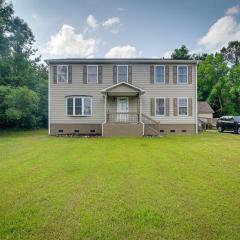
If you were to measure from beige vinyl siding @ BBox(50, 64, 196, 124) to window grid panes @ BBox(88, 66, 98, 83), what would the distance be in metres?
0.40

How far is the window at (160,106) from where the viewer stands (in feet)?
71.9

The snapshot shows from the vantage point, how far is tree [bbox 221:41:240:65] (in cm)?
4944

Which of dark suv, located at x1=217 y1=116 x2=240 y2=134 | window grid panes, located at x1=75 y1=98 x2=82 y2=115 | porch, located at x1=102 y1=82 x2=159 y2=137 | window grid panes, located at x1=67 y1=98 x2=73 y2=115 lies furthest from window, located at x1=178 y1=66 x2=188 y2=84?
window grid panes, located at x1=67 y1=98 x2=73 y2=115

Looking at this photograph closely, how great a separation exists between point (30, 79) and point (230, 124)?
68.8 ft

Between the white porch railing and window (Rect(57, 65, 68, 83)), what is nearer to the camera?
the white porch railing

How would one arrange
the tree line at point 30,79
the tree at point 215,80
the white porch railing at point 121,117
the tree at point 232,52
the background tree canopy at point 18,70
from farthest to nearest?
the tree at point 232,52, the tree at point 215,80, the background tree canopy at point 18,70, the tree line at point 30,79, the white porch railing at point 121,117

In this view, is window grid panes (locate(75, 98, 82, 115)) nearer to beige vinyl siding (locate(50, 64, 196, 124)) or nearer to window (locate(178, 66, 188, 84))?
beige vinyl siding (locate(50, 64, 196, 124))

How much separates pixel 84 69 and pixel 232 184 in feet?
56.3

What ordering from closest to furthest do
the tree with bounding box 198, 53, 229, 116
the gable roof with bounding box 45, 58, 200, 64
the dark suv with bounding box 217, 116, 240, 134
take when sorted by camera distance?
the gable roof with bounding box 45, 58, 200, 64, the dark suv with bounding box 217, 116, 240, 134, the tree with bounding box 198, 53, 229, 116

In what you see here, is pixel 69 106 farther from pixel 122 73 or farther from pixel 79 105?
pixel 122 73

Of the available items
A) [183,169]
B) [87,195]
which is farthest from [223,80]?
[87,195]

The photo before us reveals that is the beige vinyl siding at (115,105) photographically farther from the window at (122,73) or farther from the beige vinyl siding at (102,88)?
the window at (122,73)

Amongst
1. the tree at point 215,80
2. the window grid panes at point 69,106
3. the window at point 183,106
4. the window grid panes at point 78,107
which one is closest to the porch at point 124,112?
the window grid panes at point 78,107

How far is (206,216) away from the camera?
4.36 meters
